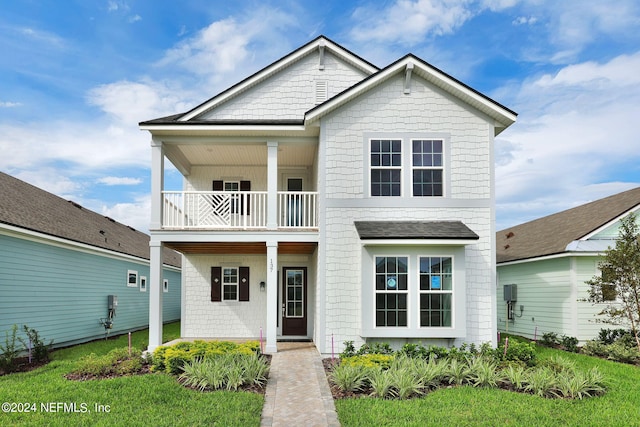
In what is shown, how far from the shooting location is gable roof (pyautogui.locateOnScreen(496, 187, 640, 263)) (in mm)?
15648

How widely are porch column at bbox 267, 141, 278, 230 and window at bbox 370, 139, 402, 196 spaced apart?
2645 mm

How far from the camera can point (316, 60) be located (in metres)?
15.6

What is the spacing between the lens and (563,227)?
18172 mm

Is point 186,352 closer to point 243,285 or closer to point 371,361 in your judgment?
point 371,361

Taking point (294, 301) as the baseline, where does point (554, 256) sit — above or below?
above

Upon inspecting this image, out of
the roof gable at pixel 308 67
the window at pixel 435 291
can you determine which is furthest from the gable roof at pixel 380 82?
the window at pixel 435 291

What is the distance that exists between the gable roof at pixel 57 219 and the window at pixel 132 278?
28.5 inches

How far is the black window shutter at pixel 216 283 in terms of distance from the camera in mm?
16156

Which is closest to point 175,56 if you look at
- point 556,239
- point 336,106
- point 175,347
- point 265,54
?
point 265,54

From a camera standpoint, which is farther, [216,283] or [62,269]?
[216,283]

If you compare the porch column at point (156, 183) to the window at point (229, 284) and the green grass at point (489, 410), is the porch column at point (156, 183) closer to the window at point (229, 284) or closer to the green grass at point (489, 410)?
the window at point (229, 284)

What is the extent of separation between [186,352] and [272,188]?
199 inches

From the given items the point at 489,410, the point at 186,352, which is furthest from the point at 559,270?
the point at 186,352

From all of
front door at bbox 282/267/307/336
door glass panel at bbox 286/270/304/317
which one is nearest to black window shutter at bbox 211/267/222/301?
front door at bbox 282/267/307/336
